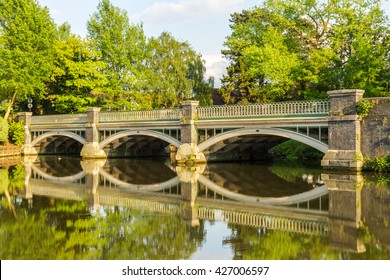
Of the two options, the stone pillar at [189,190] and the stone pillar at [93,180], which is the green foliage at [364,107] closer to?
the stone pillar at [189,190]

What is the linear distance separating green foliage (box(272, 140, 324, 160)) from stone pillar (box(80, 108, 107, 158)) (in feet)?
45.2

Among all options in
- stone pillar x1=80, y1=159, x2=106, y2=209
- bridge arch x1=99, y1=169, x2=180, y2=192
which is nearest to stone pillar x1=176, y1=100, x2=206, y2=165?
stone pillar x1=80, y1=159, x2=106, y2=209

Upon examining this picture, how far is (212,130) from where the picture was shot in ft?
95.9

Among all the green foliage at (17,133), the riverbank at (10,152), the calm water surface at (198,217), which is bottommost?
the calm water surface at (198,217)

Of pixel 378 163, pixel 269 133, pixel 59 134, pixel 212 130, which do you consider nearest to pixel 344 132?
pixel 378 163

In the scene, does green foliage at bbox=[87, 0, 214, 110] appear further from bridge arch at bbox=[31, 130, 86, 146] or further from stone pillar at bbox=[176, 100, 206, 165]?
stone pillar at bbox=[176, 100, 206, 165]

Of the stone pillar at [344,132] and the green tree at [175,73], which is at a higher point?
the green tree at [175,73]

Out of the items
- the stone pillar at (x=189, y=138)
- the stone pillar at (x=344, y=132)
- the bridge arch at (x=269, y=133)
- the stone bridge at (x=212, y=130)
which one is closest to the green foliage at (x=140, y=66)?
the stone bridge at (x=212, y=130)

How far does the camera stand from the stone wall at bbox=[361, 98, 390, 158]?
22.2 meters

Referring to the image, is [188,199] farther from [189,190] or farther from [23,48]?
[23,48]

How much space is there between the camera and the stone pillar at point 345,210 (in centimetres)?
1050

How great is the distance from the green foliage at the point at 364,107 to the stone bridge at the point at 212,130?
211mm

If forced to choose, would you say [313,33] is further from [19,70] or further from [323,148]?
[19,70]

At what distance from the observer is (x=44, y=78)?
144 feet
